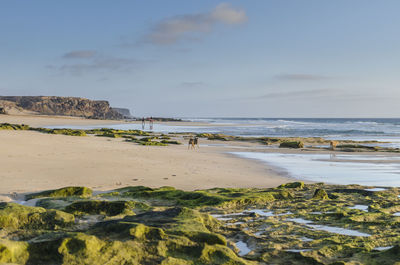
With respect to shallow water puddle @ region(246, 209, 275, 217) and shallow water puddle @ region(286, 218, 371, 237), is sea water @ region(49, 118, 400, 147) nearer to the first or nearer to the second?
shallow water puddle @ region(246, 209, 275, 217)

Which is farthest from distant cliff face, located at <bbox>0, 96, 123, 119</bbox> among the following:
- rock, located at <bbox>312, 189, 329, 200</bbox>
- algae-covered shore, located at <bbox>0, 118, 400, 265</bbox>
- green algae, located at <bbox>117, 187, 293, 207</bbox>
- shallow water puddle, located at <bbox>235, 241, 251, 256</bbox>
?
shallow water puddle, located at <bbox>235, 241, 251, 256</bbox>

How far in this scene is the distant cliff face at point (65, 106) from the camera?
5492 inches

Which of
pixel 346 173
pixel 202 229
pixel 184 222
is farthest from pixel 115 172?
pixel 346 173

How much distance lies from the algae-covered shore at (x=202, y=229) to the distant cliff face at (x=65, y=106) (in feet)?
433

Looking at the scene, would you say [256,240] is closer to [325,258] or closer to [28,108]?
[325,258]

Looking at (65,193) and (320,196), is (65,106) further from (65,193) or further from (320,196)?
(320,196)

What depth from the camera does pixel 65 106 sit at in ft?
490

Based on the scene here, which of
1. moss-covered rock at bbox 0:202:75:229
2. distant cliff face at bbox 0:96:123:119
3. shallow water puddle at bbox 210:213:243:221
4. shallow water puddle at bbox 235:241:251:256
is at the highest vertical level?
distant cliff face at bbox 0:96:123:119

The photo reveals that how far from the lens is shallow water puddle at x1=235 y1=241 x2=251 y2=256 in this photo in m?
3.94

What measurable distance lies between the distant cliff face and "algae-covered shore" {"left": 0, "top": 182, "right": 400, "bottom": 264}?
433 feet

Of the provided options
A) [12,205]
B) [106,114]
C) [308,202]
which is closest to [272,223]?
[308,202]

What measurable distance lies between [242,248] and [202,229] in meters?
0.53

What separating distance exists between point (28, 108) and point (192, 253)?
150 m

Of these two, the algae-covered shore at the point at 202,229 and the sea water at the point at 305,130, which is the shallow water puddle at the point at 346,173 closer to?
the algae-covered shore at the point at 202,229
